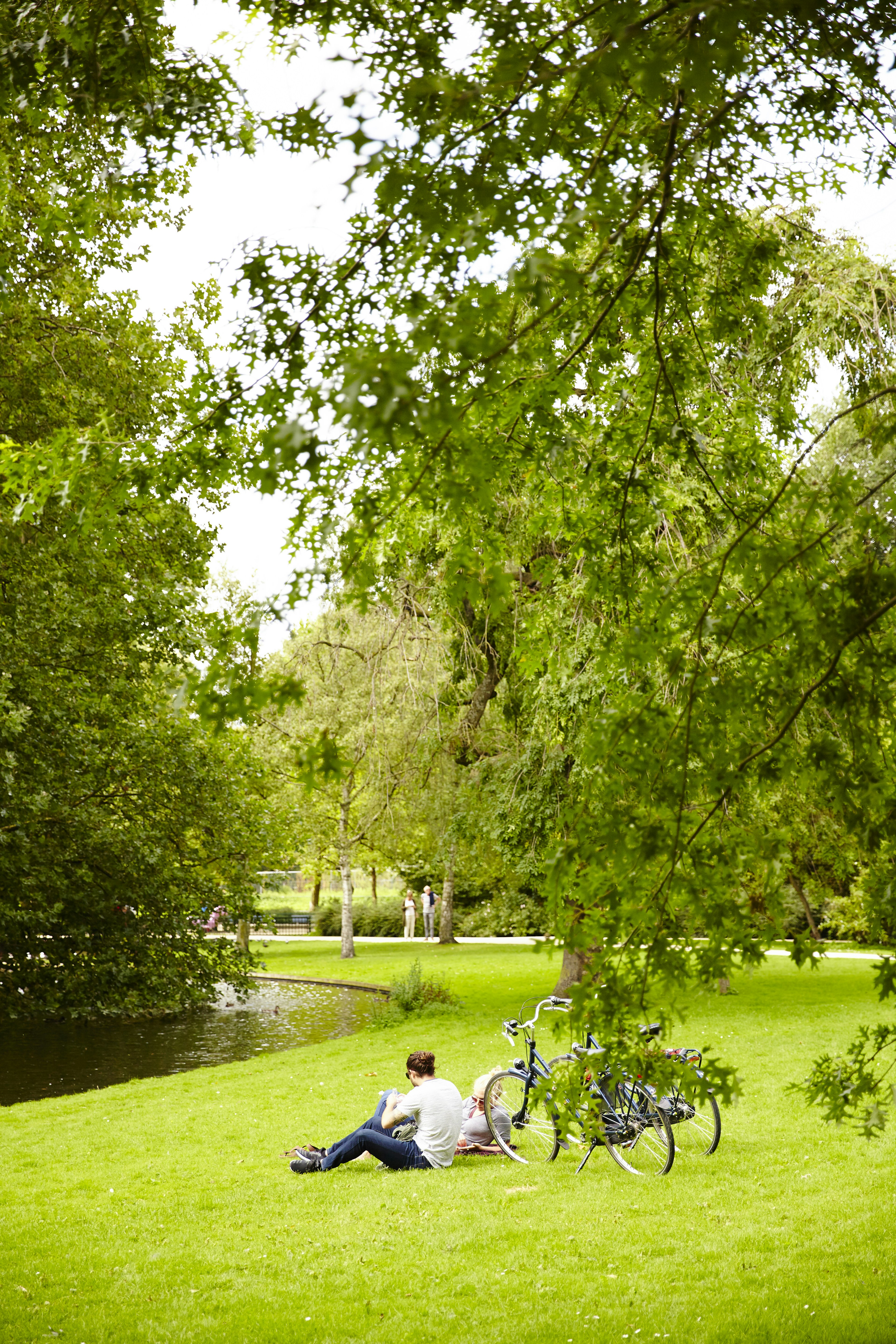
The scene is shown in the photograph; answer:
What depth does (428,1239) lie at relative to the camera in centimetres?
631

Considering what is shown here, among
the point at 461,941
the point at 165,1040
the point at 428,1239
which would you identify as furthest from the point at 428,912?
the point at 428,1239

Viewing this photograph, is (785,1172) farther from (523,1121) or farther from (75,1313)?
(75,1313)

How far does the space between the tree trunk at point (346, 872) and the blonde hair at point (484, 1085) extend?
63.3 feet

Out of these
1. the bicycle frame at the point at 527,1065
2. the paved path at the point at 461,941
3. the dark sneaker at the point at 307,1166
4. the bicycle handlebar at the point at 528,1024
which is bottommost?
the paved path at the point at 461,941

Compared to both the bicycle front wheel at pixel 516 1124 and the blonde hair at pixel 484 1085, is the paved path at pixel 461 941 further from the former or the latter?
the blonde hair at pixel 484 1085

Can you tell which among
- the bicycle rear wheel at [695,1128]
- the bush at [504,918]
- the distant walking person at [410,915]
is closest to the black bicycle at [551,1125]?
the bicycle rear wheel at [695,1128]

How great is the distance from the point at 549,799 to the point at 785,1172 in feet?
22.4

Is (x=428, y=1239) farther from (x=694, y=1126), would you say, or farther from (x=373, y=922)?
(x=373, y=922)

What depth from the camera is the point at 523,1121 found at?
841 centimetres

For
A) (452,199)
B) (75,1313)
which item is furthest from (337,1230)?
(452,199)

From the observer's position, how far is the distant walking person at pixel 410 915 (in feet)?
119

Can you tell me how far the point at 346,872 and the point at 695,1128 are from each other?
21598mm

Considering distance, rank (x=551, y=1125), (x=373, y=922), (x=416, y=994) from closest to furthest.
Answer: (x=551, y=1125) < (x=416, y=994) < (x=373, y=922)

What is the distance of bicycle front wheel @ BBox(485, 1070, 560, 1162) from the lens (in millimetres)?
8336
